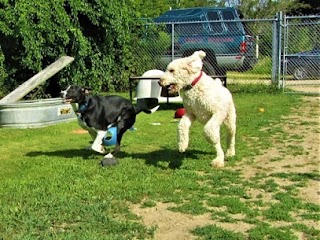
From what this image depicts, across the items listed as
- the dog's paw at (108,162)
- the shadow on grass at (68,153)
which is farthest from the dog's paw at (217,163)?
the shadow on grass at (68,153)

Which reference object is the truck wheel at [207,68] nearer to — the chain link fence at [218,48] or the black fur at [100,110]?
the chain link fence at [218,48]

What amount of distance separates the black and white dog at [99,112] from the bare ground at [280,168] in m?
1.81

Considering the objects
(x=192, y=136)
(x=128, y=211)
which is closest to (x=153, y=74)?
(x=192, y=136)

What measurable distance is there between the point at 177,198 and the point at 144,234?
1040mm

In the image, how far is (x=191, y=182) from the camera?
563 centimetres

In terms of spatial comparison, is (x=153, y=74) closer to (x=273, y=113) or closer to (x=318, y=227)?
(x=273, y=113)

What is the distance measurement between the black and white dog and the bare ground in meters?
1.81

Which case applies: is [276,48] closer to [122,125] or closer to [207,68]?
[207,68]

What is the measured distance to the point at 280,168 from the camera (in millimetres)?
6309

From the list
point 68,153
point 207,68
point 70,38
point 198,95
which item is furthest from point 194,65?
point 207,68

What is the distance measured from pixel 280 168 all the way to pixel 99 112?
2.59m

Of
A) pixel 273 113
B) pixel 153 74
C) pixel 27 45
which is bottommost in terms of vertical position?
pixel 273 113

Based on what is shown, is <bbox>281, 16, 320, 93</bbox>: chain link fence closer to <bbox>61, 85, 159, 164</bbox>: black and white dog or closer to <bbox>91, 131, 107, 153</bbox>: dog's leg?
<bbox>61, 85, 159, 164</bbox>: black and white dog

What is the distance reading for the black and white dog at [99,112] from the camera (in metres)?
6.90
